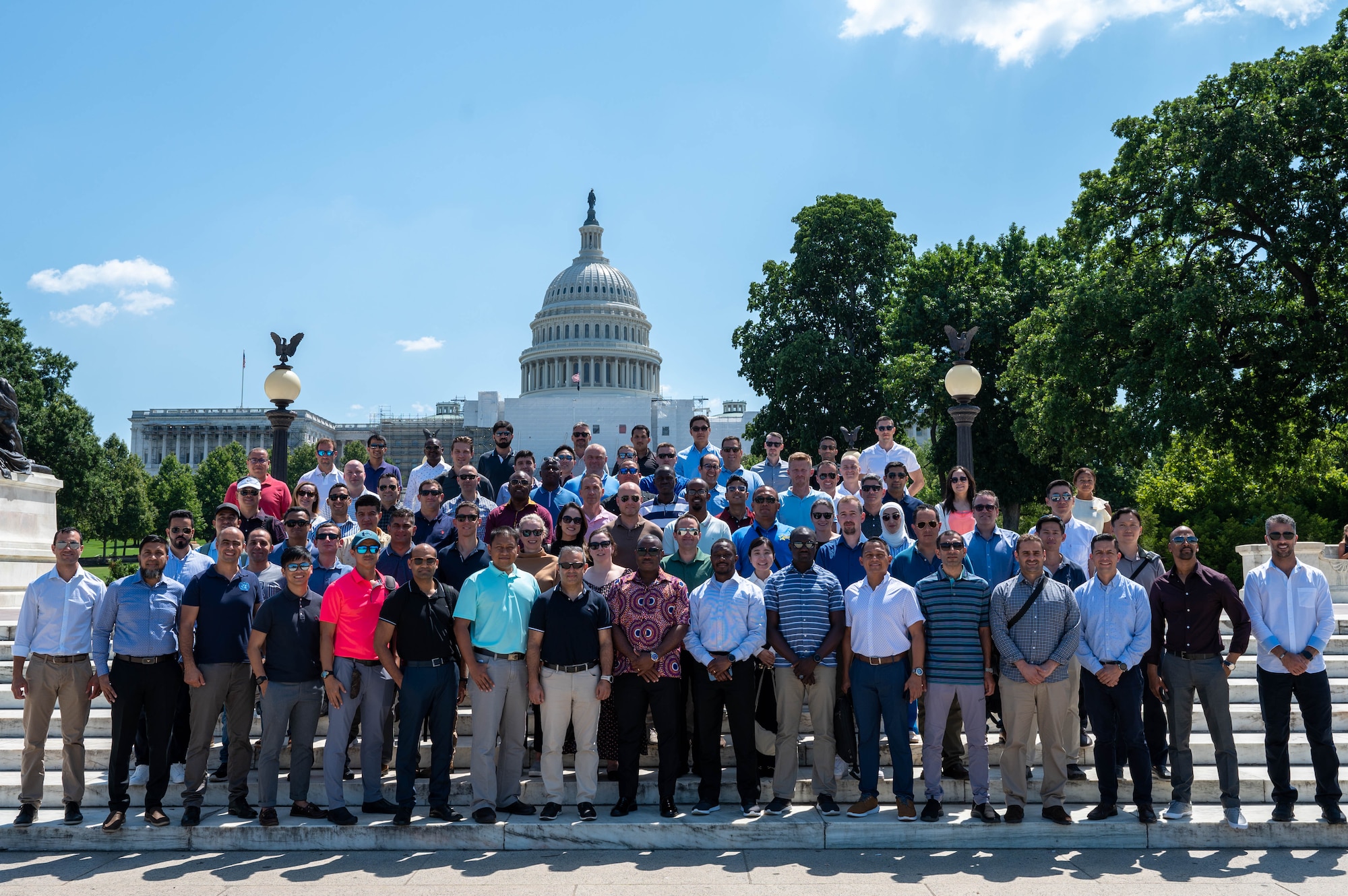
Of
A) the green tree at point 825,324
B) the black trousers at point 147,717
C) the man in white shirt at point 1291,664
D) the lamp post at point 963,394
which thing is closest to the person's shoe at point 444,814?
the black trousers at point 147,717

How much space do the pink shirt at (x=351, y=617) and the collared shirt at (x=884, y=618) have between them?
11.1 feet

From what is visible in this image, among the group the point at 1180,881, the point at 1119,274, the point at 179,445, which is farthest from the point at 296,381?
the point at 179,445

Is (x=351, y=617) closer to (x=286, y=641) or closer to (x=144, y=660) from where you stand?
(x=286, y=641)

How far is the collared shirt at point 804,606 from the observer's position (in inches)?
287

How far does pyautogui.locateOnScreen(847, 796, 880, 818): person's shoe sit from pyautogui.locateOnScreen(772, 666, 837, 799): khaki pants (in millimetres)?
198

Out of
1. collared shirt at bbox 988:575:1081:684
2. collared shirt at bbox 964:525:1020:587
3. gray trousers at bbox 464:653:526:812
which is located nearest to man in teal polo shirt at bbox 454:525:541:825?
gray trousers at bbox 464:653:526:812

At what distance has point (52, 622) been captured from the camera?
7.32 metres

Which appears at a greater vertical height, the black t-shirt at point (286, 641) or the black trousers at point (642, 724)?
the black t-shirt at point (286, 641)

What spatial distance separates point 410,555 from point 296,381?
8.01 meters

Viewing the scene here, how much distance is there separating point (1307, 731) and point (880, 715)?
9.74 ft

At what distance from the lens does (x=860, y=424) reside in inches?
1352

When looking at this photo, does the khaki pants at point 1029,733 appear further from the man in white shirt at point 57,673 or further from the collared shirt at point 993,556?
the man in white shirt at point 57,673

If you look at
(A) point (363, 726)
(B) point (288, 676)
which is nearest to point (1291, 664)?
(A) point (363, 726)

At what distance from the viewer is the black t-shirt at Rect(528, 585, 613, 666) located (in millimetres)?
7188
